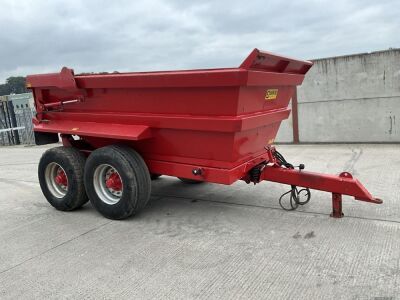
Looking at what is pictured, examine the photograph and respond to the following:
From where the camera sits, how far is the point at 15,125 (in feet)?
47.9

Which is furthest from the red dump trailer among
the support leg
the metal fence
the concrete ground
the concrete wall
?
the metal fence

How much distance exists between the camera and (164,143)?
4242mm

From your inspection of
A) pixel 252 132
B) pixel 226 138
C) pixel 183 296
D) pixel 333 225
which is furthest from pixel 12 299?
pixel 333 225

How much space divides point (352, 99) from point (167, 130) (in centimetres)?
524

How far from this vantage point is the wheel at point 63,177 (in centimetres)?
467

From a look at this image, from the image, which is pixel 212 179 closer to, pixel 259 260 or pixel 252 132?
pixel 252 132

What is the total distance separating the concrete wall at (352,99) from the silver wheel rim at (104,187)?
5.39m

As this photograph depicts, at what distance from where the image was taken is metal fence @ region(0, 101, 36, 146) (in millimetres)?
14242

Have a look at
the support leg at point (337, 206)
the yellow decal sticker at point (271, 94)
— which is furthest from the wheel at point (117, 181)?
the support leg at point (337, 206)

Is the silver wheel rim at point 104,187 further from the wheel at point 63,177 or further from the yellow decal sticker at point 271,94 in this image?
the yellow decal sticker at point 271,94

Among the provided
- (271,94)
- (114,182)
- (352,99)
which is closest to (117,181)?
(114,182)

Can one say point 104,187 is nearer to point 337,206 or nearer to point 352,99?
point 337,206

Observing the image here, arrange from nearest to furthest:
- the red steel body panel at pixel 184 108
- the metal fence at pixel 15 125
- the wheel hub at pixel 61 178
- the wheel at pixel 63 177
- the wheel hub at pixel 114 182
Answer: the red steel body panel at pixel 184 108 < the wheel hub at pixel 114 182 < the wheel at pixel 63 177 < the wheel hub at pixel 61 178 < the metal fence at pixel 15 125

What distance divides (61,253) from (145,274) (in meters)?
0.97
